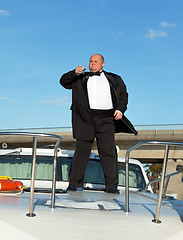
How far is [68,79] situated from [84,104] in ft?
1.21

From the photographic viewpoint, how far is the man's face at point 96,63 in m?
4.80

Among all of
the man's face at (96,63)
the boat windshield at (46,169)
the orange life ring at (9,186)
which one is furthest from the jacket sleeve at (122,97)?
the boat windshield at (46,169)

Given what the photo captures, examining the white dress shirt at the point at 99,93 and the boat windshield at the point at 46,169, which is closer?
the white dress shirt at the point at 99,93

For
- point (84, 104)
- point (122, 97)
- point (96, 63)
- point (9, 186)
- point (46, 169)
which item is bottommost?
point (46, 169)

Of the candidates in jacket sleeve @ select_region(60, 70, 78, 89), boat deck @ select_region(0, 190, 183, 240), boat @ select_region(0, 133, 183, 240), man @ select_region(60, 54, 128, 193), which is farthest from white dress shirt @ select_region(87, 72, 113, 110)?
boat deck @ select_region(0, 190, 183, 240)

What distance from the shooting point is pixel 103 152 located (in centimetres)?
462

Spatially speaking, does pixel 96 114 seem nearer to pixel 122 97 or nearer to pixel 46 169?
pixel 122 97

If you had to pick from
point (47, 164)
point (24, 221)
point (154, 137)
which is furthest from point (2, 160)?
point (154, 137)

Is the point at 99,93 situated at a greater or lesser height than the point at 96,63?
lesser

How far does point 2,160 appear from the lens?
6422 mm

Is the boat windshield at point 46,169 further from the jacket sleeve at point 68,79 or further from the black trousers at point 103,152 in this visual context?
the jacket sleeve at point 68,79

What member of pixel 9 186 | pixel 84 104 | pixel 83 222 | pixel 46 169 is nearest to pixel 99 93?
pixel 84 104

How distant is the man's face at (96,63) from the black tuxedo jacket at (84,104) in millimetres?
131

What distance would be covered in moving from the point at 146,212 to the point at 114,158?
1480 millimetres
